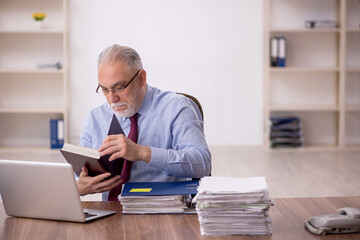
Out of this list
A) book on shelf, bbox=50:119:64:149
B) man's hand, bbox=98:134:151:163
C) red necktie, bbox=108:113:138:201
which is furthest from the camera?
book on shelf, bbox=50:119:64:149

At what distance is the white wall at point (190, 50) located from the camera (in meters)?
6.24

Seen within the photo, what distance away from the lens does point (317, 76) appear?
21.2ft

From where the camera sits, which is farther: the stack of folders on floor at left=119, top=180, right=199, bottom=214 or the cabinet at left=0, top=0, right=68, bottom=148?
the cabinet at left=0, top=0, right=68, bottom=148

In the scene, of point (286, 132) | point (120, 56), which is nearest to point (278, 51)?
point (286, 132)

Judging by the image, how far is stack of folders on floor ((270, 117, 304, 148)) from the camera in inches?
245

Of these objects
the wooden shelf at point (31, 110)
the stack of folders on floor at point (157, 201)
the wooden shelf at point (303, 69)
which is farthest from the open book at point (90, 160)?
the wooden shelf at point (303, 69)

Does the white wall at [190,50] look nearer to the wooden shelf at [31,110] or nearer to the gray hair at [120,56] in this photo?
the wooden shelf at [31,110]

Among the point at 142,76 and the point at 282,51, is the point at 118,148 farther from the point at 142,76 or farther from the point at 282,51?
the point at 282,51

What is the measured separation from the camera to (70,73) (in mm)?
6293

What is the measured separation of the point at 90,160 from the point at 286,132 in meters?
4.59

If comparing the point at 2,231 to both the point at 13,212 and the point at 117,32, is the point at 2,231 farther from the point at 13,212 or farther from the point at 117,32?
the point at 117,32

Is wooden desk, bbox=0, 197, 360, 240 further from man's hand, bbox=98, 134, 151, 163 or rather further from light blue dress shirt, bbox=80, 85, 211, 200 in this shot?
light blue dress shirt, bbox=80, 85, 211, 200

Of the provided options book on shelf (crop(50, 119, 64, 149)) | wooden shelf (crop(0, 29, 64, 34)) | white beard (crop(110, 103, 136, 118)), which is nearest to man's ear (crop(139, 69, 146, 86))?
white beard (crop(110, 103, 136, 118))

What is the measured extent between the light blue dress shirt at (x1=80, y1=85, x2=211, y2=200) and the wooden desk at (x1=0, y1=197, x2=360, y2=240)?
0.40 metres
